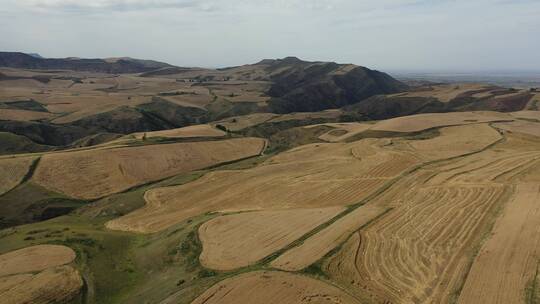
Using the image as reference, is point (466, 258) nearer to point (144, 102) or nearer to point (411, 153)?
point (411, 153)

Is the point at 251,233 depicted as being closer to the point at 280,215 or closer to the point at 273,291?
the point at 280,215

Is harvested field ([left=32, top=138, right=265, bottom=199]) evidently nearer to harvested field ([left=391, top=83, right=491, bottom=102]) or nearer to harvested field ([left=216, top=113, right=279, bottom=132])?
harvested field ([left=216, top=113, right=279, bottom=132])

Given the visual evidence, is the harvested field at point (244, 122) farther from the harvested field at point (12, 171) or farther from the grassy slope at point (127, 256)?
the grassy slope at point (127, 256)

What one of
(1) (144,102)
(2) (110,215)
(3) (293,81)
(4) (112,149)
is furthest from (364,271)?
(3) (293,81)

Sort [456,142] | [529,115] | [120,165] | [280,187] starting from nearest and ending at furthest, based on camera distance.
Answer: [280,187]
[120,165]
[456,142]
[529,115]

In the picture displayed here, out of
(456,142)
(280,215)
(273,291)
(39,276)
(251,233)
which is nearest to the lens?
(273,291)

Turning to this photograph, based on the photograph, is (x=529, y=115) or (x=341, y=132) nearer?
(x=341, y=132)

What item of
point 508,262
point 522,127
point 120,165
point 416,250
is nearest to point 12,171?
point 120,165
